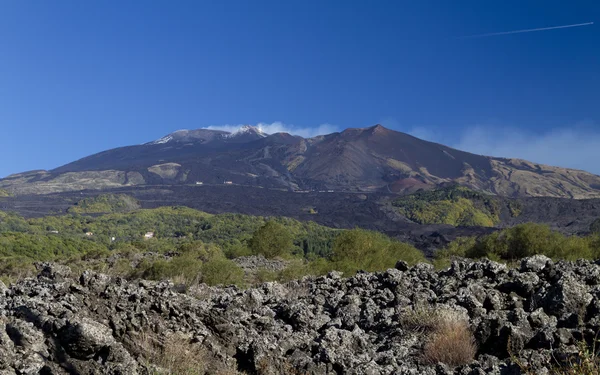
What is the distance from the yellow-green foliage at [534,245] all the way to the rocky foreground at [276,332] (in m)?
18.5

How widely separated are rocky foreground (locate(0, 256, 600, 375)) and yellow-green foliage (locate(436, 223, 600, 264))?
60.8ft

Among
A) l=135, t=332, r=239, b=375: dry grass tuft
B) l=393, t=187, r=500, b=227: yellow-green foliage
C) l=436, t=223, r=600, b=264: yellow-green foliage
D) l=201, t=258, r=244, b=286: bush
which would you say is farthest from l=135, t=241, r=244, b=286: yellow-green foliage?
l=393, t=187, r=500, b=227: yellow-green foliage

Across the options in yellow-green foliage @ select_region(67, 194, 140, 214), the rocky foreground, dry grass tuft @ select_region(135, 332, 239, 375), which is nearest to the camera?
the rocky foreground

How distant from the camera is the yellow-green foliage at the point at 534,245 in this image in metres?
27.2

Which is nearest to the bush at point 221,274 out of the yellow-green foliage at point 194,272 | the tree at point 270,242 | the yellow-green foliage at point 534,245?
the yellow-green foliage at point 194,272

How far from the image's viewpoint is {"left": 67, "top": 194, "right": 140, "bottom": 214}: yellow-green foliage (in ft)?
355

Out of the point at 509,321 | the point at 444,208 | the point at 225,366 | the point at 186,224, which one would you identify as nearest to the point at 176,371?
the point at 225,366

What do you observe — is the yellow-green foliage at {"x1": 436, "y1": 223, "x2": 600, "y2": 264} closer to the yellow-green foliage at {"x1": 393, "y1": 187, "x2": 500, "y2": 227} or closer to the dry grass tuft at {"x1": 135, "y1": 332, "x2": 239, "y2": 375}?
the dry grass tuft at {"x1": 135, "y1": 332, "x2": 239, "y2": 375}

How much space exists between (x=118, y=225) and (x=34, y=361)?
81409 millimetres

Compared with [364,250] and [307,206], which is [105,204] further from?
[364,250]

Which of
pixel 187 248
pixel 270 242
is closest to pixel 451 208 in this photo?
pixel 270 242

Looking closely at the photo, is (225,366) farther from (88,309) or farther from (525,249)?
(525,249)

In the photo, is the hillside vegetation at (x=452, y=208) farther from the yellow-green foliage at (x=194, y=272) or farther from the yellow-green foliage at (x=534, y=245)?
the yellow-green foliage at (x=194, y=272)

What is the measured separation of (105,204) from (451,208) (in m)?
75.0
